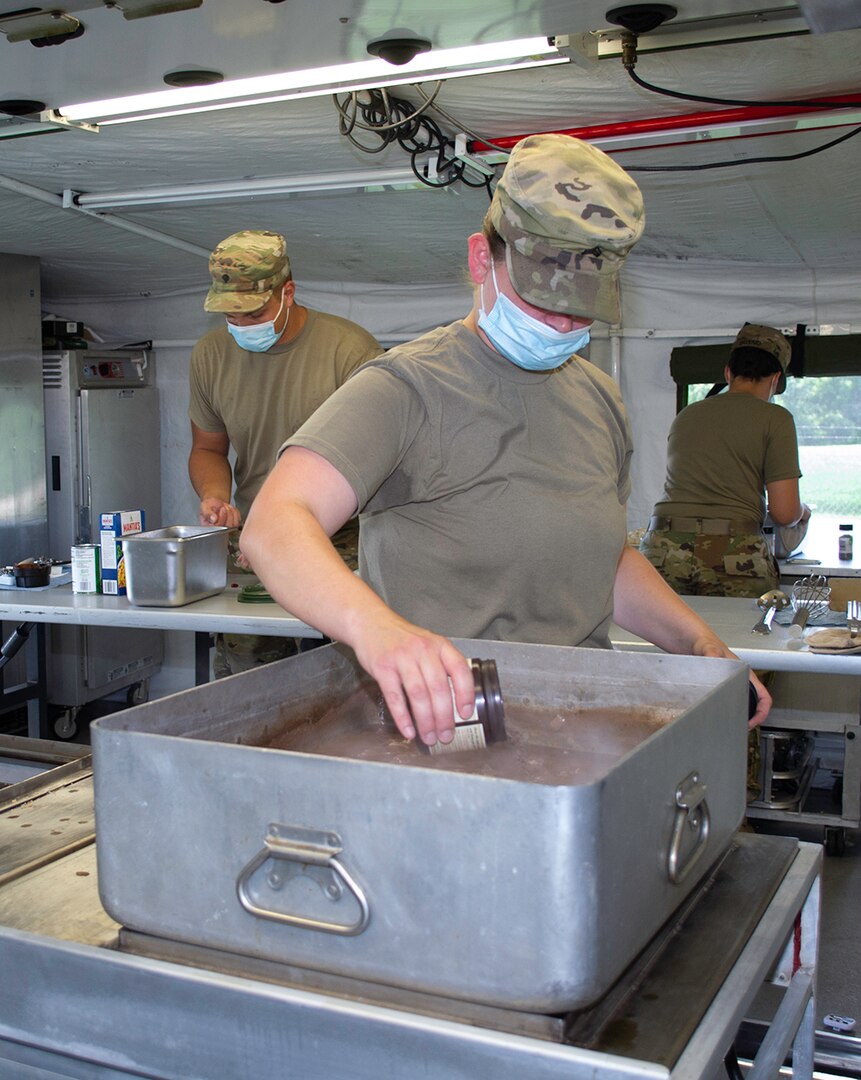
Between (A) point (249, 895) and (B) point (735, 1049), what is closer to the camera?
(A) point (249, 895)

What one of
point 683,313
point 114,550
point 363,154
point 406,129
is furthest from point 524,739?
point 683,313

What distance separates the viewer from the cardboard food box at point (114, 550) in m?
3.46

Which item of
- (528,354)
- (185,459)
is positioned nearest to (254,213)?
(185,459)

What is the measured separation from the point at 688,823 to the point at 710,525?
3108mm

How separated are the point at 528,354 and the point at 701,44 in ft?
3.98

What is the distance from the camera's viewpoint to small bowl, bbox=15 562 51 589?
365 centimetres

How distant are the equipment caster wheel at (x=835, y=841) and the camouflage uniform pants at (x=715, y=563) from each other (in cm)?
80

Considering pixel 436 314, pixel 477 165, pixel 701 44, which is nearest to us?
pixel 701 44

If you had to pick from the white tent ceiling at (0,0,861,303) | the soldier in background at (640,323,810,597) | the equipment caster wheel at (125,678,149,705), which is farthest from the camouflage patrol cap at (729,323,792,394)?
the equipment caster wheel at (125,678,149,705)

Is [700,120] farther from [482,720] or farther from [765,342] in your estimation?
[482,720]

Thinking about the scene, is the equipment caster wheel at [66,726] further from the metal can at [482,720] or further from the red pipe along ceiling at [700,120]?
the metal can at [482,720]

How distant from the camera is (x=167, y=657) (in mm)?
5781

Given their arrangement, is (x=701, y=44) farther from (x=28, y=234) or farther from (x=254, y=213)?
(x=28, y=234)

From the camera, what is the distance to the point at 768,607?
125 inches
